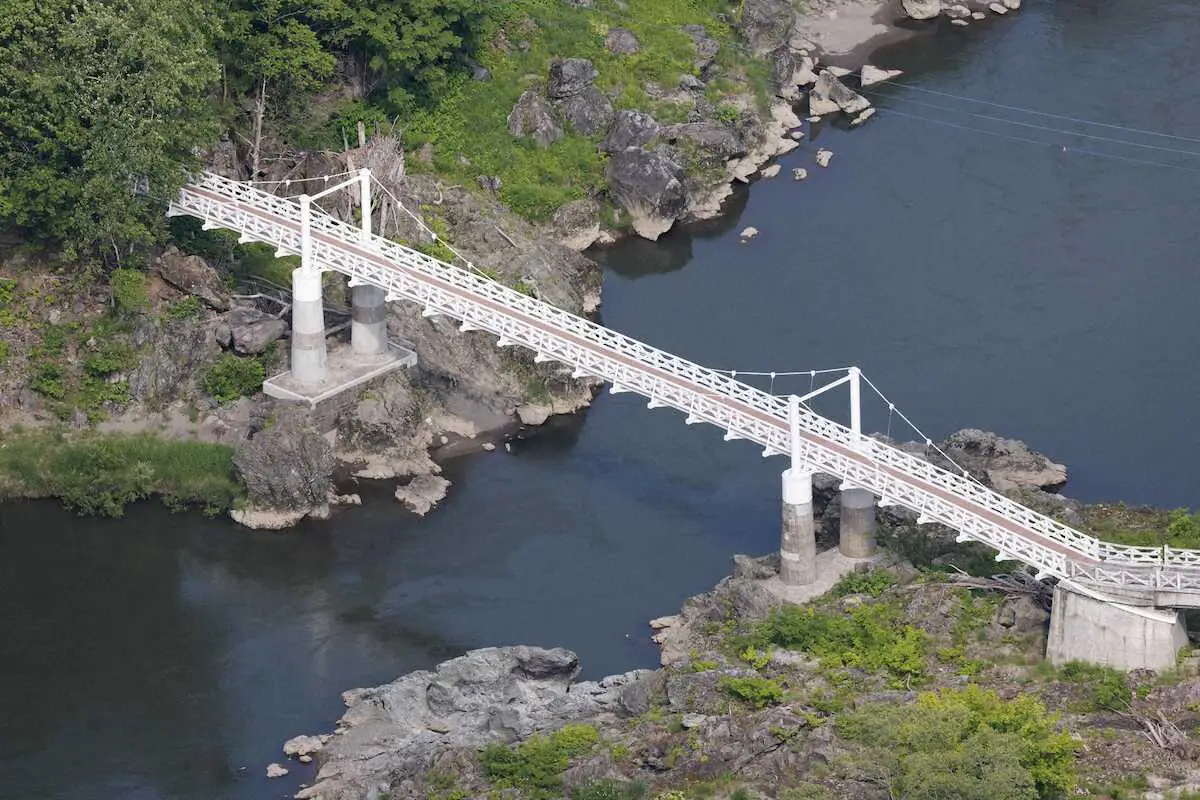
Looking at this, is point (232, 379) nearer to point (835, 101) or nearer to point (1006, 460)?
point (1006, 460)

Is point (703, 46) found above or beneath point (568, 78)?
beneath

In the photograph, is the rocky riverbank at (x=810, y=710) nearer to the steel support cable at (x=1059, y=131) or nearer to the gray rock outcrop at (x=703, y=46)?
the steel support cable at (x=1059, y=131)

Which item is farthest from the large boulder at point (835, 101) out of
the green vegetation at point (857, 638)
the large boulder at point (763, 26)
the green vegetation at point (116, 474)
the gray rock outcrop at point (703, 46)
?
the green vegetation at point (857, 638)

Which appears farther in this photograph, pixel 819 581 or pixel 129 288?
pixel 129 288

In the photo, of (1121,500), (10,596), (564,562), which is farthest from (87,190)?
(1121,500)

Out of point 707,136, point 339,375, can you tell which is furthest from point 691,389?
point 707,136

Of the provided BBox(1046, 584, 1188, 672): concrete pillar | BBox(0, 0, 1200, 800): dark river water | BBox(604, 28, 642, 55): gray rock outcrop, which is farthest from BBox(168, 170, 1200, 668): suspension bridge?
BBox(604, 28, 642, 55): gray rock outcrop

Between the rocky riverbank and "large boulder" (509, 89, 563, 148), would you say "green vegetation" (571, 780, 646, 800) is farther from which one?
"large boulder" (509, 89, 563, 148)
